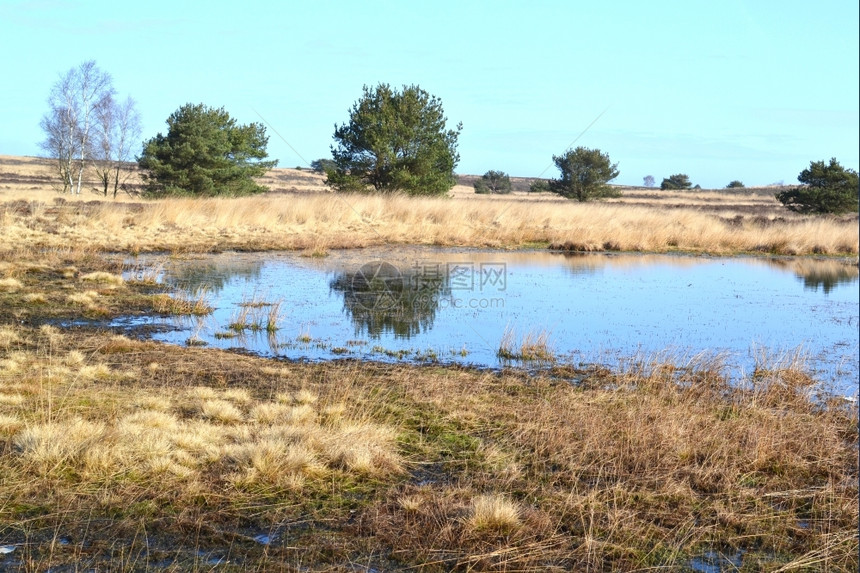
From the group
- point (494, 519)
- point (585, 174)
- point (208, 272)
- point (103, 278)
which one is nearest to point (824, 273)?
point (208, 272)

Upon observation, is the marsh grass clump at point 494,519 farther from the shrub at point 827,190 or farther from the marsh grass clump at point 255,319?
the shrub at point 827,190

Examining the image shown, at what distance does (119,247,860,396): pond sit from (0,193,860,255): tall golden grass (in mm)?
2746

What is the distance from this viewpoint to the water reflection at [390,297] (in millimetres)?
11578

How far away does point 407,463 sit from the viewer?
5660 mm

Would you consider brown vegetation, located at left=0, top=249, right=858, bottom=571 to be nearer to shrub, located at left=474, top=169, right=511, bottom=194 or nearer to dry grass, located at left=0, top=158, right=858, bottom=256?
dry grass, located at left=0, top=158, right=858, bottom=256

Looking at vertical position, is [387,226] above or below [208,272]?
above

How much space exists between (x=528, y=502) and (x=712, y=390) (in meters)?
3.73

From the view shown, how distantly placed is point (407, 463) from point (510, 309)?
7741 mm

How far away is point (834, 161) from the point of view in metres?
34.5

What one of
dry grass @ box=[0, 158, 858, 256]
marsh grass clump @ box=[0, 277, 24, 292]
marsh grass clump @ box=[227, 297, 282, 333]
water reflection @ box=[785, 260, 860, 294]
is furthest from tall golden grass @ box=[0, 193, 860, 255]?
marsh grass clump @ box=[227, 297, 282, 333]

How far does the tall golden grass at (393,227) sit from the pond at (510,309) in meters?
2.75

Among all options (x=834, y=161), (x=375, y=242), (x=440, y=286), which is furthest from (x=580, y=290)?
(x=834, y=161)

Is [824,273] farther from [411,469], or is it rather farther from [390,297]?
[411,469]

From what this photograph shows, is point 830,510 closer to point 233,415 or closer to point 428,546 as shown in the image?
point 428,546
